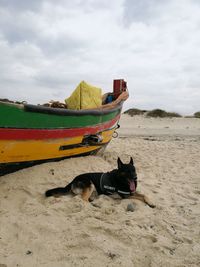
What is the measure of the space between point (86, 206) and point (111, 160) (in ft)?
10.8

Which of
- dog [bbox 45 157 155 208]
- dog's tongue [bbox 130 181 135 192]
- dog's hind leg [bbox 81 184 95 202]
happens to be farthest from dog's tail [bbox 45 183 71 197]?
dog's tongue [bbox 130 181 135 192]

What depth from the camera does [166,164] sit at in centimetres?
671

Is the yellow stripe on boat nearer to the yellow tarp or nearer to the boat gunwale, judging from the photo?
the boat gunwale

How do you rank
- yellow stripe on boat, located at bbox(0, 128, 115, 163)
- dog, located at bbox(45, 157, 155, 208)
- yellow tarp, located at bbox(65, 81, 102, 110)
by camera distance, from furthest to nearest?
1. yellow tarp, located at bbox(65, 81, 102, 110)
2. yellow stripe on boat, located at bbox(0, 128, 115, 163)
3. dog, located at bbox(45, 157, 155, 208)

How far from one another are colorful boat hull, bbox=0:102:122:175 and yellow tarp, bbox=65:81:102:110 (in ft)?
1.05

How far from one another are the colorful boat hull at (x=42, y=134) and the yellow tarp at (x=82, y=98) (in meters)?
Result: 0.32

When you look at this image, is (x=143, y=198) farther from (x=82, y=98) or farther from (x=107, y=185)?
(x=82, y=98)

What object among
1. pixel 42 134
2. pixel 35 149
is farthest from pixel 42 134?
pixel 35 149

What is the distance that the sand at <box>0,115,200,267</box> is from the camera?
2535mm

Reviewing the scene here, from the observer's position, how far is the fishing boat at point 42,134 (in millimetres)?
4152

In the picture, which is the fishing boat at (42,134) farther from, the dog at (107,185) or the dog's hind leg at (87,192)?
the dog's hind leg at (87,192)

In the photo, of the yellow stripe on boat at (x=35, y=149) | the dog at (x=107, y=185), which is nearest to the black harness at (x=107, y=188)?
the dog at (x=107, y=185)

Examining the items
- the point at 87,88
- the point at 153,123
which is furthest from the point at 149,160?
the point at 153,123

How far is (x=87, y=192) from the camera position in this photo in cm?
404
